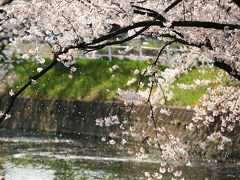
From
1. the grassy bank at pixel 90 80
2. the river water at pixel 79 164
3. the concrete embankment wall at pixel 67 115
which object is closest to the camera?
the river water at pixel 79 164

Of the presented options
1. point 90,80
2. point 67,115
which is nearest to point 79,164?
point 67,115

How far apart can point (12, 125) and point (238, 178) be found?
42.8ft

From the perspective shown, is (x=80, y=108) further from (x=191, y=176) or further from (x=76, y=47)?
(x=76, y=47)

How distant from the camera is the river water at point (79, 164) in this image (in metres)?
13.7

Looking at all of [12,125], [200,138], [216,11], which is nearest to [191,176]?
[200,138]

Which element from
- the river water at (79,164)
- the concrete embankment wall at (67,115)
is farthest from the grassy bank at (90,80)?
the river water at (79,164)

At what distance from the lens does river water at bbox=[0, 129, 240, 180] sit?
45.0ft

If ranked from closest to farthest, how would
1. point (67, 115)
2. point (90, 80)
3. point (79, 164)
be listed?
point (79, 164) < point (67, 115) < point (90, 80)

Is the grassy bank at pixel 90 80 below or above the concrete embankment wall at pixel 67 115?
above

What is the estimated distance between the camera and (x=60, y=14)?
25.4ft

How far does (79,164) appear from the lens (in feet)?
50.1

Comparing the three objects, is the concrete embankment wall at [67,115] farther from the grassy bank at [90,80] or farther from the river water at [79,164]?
the river water at [79,164]

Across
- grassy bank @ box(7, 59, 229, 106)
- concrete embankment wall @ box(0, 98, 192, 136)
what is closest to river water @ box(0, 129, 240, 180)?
concrete embankment wall @ box(0, 98, 192, 136)

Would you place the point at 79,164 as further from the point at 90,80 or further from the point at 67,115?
the point at 90,80
